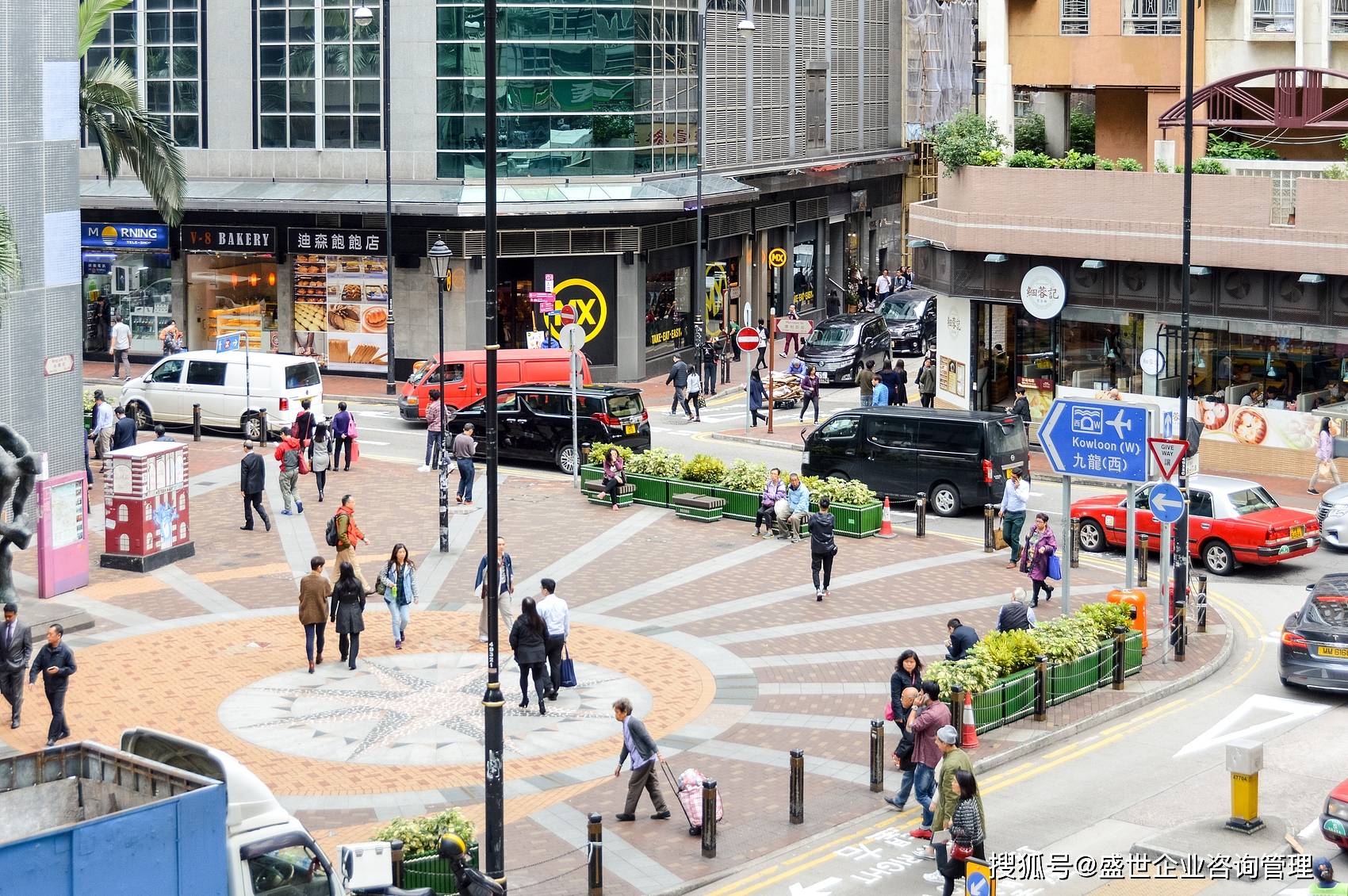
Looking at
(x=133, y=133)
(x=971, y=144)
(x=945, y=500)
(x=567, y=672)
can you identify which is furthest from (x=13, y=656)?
(x=971, y=144)

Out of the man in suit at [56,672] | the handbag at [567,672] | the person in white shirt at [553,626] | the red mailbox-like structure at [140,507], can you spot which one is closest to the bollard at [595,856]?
the person in white shirt at [553,626]

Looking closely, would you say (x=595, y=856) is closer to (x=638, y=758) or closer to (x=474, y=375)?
(x=638, y=758)

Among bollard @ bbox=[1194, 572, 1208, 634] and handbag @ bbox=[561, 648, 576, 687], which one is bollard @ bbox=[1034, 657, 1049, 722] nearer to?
bollard @ bbox=[1194, 572, 1208, 634]

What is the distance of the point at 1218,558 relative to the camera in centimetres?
2989

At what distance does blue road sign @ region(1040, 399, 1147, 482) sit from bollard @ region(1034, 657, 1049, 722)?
171 inches

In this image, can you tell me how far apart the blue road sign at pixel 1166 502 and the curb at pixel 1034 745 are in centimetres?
197

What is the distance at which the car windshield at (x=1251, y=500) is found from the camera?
97.6ft

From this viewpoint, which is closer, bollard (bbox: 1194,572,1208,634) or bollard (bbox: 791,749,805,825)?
bollard (bbox: 791,749,805,825)

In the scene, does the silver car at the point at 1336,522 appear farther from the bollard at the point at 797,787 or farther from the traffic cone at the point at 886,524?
the bollard at the point at 797,787

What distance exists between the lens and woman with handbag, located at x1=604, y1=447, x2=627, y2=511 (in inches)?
1336

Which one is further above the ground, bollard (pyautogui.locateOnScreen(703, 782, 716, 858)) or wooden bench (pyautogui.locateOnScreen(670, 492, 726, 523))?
wooden bench (pyautogui.locateOnScreen(670, 492, 726, 523))

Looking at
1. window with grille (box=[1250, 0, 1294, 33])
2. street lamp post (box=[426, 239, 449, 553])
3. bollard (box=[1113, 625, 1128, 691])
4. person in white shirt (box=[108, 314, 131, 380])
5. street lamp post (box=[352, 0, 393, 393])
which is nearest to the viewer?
bollard (box=[1113, 625, 1128, 691])

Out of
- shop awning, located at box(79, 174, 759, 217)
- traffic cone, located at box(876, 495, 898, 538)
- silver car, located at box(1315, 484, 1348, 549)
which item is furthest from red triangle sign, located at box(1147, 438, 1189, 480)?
shop awning, located at box(79, 174, 759, 217)

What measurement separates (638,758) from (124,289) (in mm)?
40065
